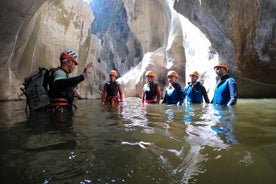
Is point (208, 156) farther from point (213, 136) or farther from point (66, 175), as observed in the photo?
point (66, 175)

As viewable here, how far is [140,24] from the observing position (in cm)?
2784

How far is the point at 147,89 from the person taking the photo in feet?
29.3

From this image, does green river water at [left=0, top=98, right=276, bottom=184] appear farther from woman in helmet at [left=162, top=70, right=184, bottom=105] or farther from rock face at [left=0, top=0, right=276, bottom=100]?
rock face at [left=0, top=0, right=276, bottom=100]

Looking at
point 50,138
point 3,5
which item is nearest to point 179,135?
point 50,138

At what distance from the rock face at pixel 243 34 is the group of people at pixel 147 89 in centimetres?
428

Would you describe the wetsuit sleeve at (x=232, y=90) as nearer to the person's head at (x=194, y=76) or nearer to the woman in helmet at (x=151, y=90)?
the person's head at (x=194, y=76)

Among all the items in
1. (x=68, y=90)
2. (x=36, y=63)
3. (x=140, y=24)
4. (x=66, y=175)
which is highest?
(x=140, y=24)

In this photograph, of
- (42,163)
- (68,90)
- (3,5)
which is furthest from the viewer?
(3,5)

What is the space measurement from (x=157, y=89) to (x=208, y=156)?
6991 millimetres

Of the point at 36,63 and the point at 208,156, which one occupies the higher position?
the point at 36,63

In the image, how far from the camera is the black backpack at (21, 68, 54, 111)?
4957 millimetres

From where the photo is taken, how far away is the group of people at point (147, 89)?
15.8 feet

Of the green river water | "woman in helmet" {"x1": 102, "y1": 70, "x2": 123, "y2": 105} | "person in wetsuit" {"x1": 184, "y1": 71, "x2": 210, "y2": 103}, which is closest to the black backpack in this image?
the green river water

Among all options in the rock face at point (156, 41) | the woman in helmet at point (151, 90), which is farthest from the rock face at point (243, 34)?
the woman in helmet at point (151, 90)
